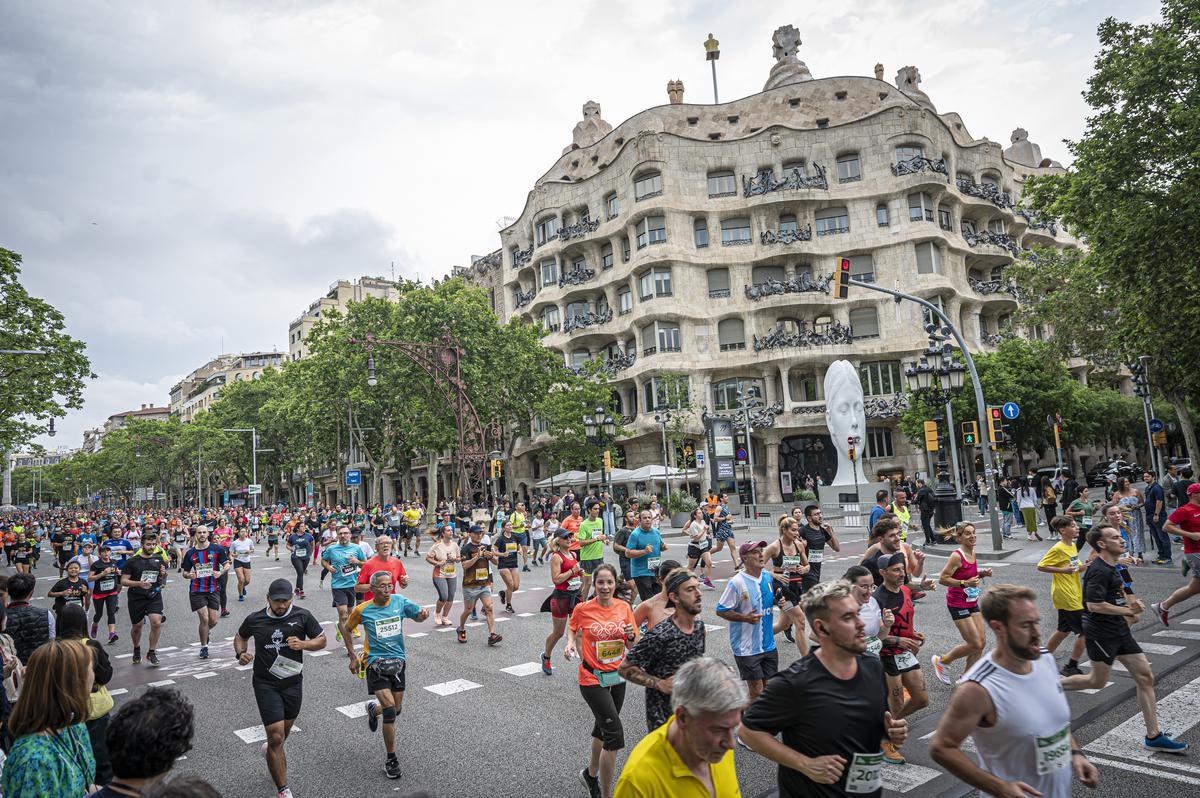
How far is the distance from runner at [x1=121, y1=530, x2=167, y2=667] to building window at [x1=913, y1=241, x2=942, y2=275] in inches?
1726

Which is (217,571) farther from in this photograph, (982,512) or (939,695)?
(982,512)

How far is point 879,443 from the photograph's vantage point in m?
45.2

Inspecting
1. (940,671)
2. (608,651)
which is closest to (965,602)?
(940,671)

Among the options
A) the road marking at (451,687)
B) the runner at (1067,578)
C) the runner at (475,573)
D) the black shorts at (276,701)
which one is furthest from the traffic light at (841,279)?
the black shorts at (276,701)

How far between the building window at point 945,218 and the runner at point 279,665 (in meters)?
49.0

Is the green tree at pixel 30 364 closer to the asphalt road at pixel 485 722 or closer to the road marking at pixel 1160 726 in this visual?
the asphalt road at pixel 485 722

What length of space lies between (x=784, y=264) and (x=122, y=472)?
9151cm

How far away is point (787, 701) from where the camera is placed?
10.4 ft

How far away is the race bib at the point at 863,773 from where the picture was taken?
3156 mm

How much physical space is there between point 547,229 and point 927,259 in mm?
25468

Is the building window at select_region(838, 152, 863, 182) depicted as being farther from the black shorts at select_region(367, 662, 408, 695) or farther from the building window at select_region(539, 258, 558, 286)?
the black shorts at select_region(367, 662, 408, 695)

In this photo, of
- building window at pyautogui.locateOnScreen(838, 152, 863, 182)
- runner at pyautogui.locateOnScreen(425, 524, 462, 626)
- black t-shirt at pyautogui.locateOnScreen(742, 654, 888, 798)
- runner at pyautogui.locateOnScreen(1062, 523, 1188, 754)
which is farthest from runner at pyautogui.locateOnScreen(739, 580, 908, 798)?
building window at pyautogui.locateOnScreen(838, 152, 863, 182)

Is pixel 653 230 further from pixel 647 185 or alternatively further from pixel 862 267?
pixel 862 267

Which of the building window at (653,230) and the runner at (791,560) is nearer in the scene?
the runner at (791,560)
